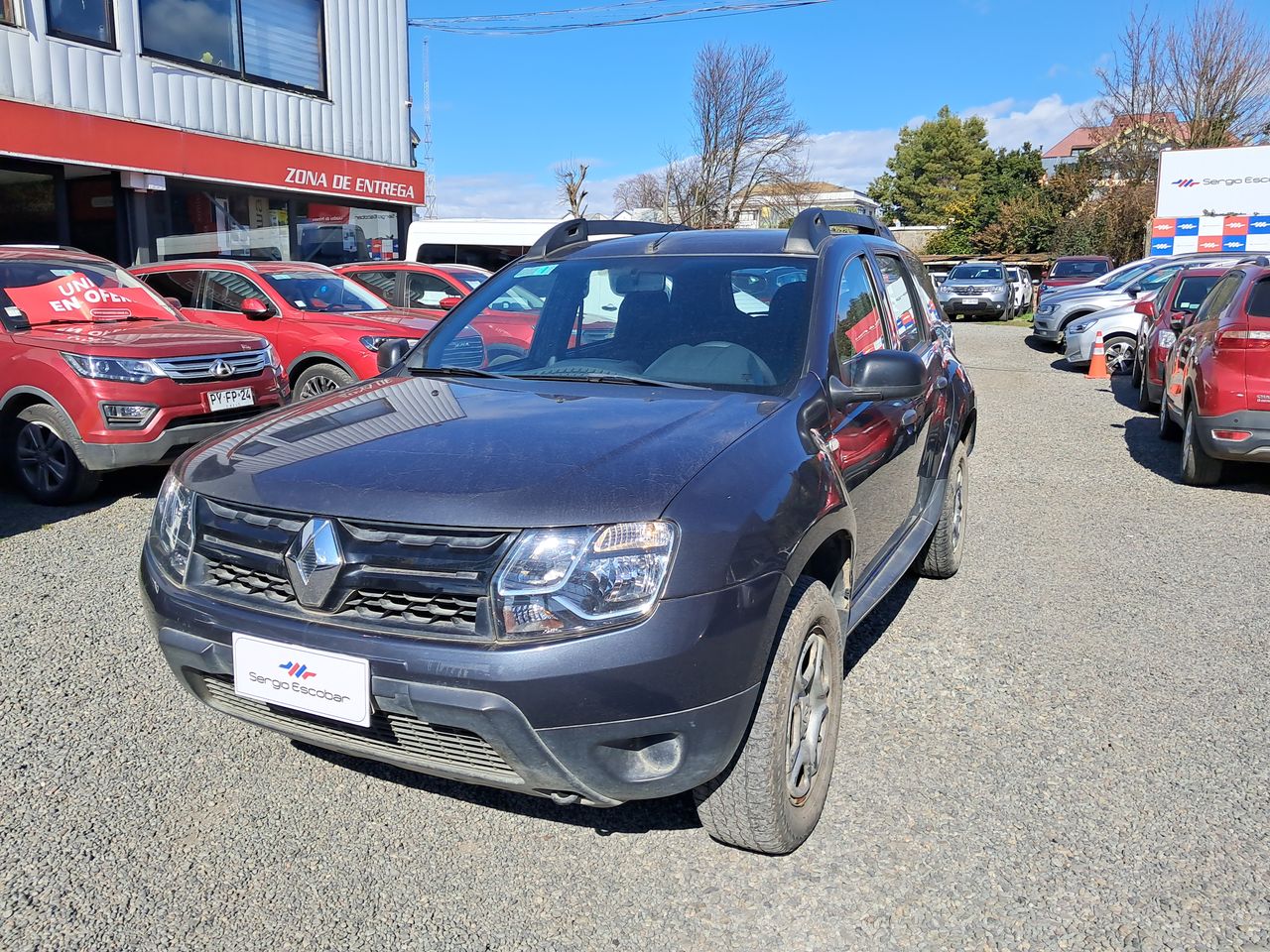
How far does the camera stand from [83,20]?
13109 millimetres

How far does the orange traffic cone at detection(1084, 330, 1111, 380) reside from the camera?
14.5 meters

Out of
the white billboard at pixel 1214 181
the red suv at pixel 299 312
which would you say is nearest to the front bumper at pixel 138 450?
the red suv at pixel 299 312

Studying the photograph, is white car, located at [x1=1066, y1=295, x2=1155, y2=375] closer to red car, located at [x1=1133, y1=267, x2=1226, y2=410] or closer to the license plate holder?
red car, located at [x1=1133, y1=267, x2=1226, y2=410]

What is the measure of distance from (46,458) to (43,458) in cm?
3

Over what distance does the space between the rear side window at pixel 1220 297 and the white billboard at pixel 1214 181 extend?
22849mm

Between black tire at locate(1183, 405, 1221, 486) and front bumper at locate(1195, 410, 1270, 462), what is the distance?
173 mm

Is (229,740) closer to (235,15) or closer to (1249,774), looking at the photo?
(1249,774)

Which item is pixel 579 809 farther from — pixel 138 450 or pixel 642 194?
pixel 642 194

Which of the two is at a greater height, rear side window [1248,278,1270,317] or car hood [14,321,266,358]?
rear side window [1248,278,1270,317]

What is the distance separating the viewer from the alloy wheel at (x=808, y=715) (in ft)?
8.82

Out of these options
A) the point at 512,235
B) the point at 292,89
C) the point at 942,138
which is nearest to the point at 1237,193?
the point at 512,235

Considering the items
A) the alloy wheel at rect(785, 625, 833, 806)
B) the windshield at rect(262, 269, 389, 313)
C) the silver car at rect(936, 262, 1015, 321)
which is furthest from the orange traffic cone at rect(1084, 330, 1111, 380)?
the alloy wheel at rect(785, 625, 833, 806)

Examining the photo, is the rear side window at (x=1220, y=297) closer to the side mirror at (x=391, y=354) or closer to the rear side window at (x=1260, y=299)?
the rear side window at (x=1260, y=299)

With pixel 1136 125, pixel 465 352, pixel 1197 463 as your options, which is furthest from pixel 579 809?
pixel 1136 125
